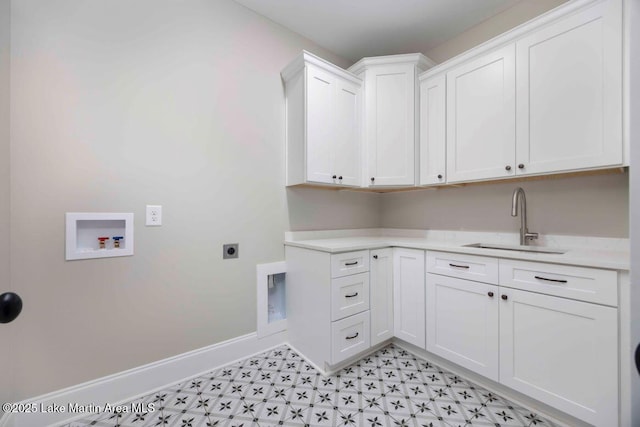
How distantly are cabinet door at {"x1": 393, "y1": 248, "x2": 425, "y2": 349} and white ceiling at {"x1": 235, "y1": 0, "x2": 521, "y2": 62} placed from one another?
1833 millimetres

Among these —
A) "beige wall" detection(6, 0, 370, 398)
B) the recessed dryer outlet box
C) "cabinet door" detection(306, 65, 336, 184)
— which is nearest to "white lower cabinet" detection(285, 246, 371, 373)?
"beige wall" detection(6, 0, 370, 398)

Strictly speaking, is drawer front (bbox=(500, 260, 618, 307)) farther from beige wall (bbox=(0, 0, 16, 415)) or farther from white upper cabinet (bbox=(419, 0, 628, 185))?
beige wall (bbox=(0, 0, 16, 415))

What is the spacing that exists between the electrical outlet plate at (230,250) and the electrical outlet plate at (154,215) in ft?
1.48

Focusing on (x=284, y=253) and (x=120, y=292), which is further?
(x=284, y=253)

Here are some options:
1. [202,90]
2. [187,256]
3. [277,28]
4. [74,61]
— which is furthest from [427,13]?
[187,256]

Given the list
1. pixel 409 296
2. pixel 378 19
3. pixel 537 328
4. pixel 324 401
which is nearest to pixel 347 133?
pixel 378 19

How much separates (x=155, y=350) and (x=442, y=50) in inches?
128

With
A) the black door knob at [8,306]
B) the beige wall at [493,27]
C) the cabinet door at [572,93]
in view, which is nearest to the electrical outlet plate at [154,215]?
the black door knob at [8,306]

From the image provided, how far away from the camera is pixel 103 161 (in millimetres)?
1543

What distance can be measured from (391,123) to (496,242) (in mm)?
1240

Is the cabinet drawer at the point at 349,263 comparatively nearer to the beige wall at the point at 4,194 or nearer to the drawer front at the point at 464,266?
the drawer front at the point at 464,266

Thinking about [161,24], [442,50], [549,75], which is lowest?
[549,75]

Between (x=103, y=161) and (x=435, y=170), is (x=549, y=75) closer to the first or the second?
(x=435, y=170)

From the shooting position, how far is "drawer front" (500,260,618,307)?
1241mm
